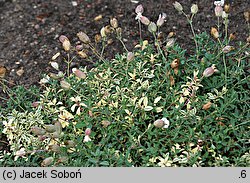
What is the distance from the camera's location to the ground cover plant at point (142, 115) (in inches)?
82.4

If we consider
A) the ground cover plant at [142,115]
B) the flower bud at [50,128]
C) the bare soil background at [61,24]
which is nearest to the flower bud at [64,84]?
the ground cover plant at [142,115]

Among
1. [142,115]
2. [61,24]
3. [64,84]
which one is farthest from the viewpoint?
[61,24]

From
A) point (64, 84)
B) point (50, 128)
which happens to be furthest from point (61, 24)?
point (50, 128)

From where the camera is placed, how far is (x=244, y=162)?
208 cm

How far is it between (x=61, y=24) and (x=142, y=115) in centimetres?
127

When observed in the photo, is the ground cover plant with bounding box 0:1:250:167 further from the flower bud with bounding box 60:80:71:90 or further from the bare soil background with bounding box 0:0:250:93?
the bare soil background with bounding box 0:0:250:93

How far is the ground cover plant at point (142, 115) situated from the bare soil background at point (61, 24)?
Result: 1.45 ft

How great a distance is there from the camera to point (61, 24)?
10.6 ft

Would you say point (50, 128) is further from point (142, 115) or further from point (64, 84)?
point (142, 115)

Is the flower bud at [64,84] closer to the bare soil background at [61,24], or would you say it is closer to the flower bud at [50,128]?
the flower bud at [50,128]

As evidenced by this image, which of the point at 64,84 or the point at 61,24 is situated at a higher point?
the point at 64,84

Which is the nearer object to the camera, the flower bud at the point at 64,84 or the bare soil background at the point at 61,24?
the flower bud at the point at 64,84
